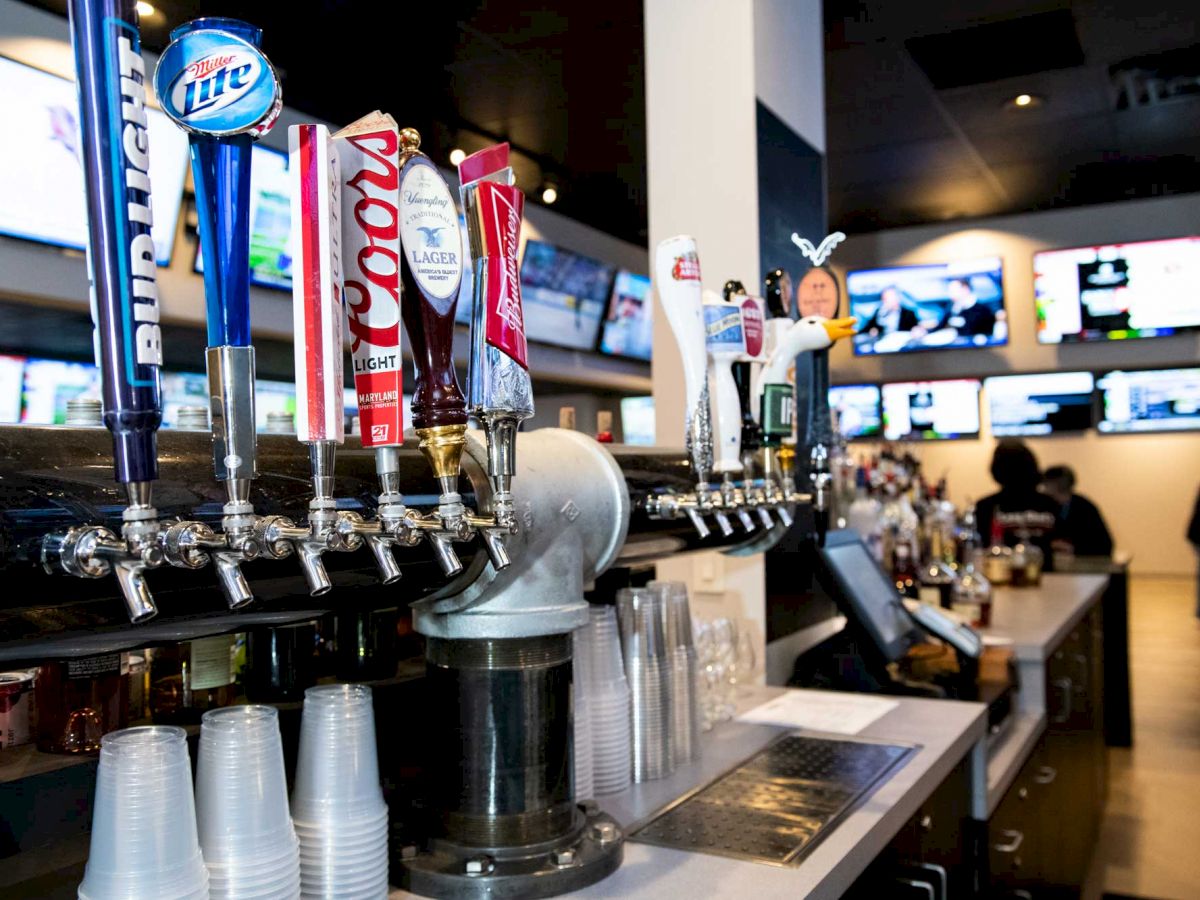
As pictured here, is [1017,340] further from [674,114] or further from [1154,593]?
[674,114]

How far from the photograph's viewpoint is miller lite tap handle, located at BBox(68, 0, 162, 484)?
2.02 feet

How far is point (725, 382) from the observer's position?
57.4 inches

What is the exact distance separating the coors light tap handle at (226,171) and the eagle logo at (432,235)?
0.18m

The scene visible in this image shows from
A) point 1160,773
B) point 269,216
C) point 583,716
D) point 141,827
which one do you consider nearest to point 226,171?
point 141,827

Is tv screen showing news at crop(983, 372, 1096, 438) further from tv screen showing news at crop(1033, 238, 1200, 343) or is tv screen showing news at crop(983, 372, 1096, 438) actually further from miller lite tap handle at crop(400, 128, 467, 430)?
miller lite tap handle at crop(400, 128, 467, 430)

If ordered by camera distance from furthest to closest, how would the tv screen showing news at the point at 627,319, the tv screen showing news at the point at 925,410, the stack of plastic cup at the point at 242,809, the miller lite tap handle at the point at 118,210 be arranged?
the tv screen showing news at the point at 925,410 < the tv screen showing news at the point at 627,319 < the stack of plastic cup at the point at 242,809 < the miller lite tap handle at the point at 118,210

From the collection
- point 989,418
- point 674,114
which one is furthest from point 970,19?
point 989,418

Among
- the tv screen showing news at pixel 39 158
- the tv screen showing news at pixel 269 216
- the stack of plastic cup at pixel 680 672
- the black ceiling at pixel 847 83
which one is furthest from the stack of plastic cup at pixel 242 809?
the tv screen showing news at pixel 269 216

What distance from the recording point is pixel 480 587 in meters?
1.03

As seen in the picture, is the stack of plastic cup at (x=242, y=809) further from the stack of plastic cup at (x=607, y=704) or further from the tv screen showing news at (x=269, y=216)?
the tv screen showing news at (x=269, y=216)

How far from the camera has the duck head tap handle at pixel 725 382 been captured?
4.67 feet

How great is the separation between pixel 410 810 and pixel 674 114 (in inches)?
69.4

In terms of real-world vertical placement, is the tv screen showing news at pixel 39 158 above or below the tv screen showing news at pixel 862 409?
above

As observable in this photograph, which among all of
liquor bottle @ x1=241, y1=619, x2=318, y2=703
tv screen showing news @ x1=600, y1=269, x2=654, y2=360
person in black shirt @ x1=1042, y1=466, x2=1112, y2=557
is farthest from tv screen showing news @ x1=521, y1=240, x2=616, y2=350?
liquor bottle @ x1=241, y1=619, x2=318, y2=703
